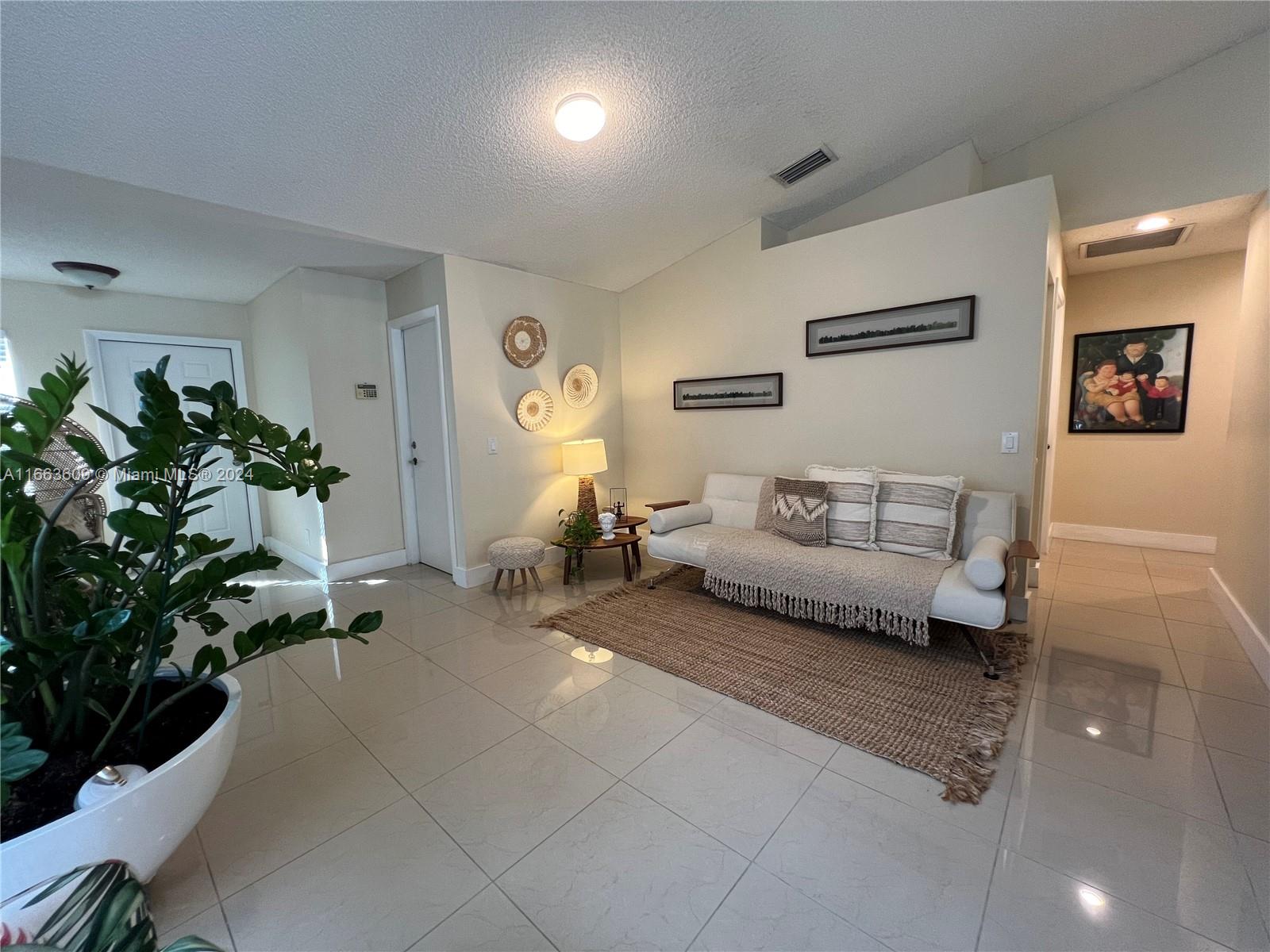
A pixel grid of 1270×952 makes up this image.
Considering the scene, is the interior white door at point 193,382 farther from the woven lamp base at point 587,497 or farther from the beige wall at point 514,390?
the woven lamp base at point 587,497

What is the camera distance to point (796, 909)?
50.1 inches

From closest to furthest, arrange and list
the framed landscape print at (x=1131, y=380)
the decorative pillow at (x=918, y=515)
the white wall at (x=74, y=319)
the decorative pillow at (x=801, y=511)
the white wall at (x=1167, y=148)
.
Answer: the white wall at (x=1167, y=148), the decorative pillow at (x=918, y=515), the decorative pillow at (x=801, y=511), the white wall at (x=74, y=319), the framed landscape print at (x=1131, y=380)

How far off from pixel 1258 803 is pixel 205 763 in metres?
3.00

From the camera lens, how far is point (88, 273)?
332 centimetres

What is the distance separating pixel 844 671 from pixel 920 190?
298 centimetres

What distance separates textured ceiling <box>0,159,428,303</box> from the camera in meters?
2.43

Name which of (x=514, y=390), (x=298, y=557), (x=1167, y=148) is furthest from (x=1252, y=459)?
(x=298, y=557)

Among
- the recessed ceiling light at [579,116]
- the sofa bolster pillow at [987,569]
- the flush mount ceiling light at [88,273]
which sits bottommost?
the sofa bolster pillow at [987,569]

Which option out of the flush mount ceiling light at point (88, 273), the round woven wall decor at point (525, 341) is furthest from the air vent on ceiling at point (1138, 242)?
the flush mount ceiling light at point (88, 273)

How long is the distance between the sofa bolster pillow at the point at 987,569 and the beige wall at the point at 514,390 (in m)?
2.97

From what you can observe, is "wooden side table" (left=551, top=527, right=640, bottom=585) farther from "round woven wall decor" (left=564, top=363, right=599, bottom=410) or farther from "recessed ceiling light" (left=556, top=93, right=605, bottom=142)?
"recessed ceiling light" (left=556, top=93, right=605, bottom=142)

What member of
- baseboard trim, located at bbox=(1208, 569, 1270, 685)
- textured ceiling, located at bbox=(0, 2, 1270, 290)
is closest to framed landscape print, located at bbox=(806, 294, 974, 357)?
textured ceiling, located at bbox=(0, 2, 1270, 290)

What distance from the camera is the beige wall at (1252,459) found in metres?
2.50

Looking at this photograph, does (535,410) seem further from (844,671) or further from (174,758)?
(174,758)
